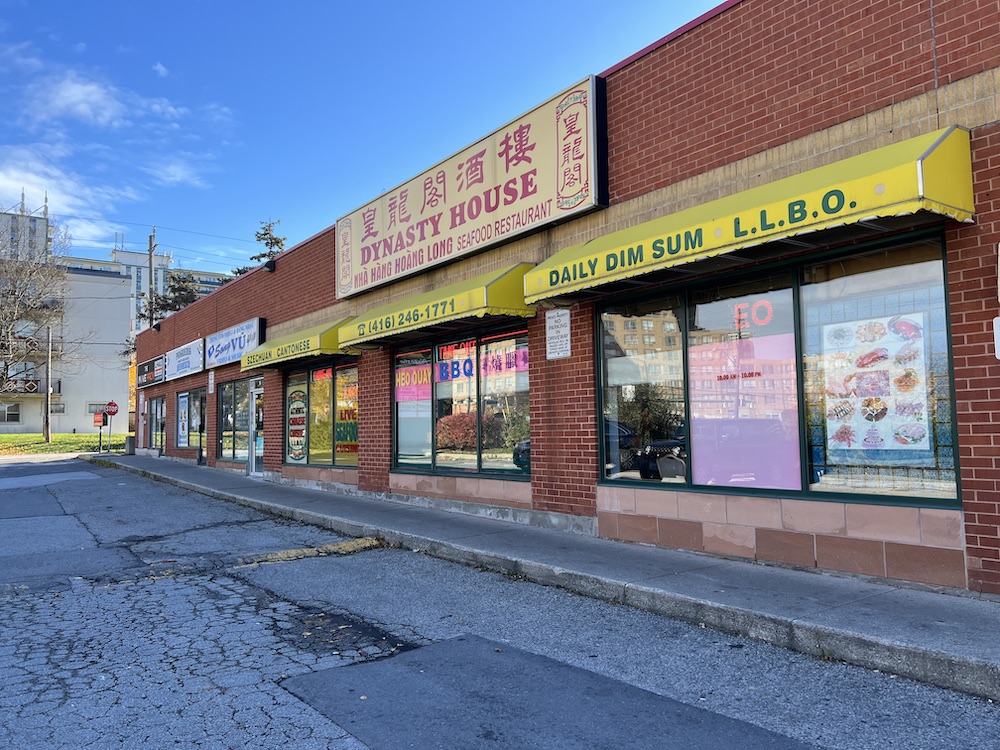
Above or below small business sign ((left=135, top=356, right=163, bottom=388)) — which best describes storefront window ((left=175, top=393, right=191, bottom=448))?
below

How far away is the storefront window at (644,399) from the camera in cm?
775

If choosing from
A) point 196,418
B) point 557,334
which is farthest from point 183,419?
point 557,334

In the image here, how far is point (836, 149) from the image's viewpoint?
623 centimetres

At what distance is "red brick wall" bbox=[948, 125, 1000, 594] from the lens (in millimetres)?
5227

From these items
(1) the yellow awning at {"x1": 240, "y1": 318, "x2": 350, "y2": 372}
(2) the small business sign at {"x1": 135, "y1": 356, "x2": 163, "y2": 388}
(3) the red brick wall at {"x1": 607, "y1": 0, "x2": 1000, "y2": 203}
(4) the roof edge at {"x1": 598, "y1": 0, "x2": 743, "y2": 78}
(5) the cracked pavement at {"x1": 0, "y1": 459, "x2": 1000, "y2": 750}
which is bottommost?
(5) the cracked pavement at {"x1": 0, "y1": 459, "x2": 1000, "y2": 750}

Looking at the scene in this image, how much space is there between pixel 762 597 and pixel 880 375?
223 centimetres

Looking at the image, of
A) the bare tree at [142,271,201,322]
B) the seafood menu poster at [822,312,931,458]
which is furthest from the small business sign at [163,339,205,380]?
the bare tree at [142,271,201,322]

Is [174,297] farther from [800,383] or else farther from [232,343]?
[800,383]

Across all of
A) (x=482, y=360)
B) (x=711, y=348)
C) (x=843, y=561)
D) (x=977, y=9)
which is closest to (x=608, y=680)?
(x=843, y=561)

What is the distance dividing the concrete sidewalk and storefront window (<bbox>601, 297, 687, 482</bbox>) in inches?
37.2

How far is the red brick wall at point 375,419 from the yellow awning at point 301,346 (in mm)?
711

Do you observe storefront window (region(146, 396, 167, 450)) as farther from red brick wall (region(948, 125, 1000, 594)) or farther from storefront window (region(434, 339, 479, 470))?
red brick wall (region(948, 125, 1000, 594))

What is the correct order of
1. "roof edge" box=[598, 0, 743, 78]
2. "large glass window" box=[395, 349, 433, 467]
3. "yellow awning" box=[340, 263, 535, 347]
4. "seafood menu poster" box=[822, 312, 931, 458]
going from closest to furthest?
"seafood menu poster" box=[822, 312, 931, 458], "roof edge" box=[598, 0, 743, 78], "yellow awning" box=[340, 263, 535, 347], "large glass window" box=[395, 349, 433, 467]

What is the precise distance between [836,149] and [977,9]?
1.36 m
